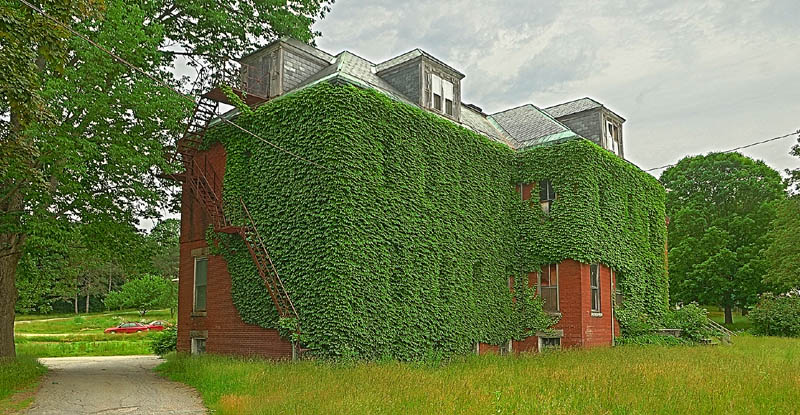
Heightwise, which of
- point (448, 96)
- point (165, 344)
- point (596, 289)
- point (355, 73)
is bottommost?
point (165, 344)

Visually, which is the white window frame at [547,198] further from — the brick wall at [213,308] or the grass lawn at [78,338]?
the grass lawn at [78,338]

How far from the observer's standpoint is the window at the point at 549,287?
23891 millimetres

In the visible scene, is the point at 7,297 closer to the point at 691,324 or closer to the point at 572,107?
the point at 572,107

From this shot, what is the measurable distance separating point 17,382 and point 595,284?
18903 millimetres

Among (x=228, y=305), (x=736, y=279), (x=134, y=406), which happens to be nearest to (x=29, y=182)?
(x=228, y=305)

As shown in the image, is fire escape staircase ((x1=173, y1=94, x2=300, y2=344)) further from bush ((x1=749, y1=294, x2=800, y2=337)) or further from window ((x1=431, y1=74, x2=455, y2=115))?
bush ((x1=749, y1=294, x2=800, y2=337))

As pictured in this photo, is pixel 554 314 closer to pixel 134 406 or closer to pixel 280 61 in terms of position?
pixel 280 61

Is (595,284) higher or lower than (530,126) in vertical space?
lower

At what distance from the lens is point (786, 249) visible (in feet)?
124

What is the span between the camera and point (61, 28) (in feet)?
40.0

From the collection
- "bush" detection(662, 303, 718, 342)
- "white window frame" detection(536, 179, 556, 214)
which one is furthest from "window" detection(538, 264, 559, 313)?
"bush" detection(662, 303, 718, 342)

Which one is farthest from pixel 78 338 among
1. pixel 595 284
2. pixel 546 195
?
pixel 595 284

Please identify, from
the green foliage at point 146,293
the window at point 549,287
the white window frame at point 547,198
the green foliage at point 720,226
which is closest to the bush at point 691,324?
the window at point 549,287

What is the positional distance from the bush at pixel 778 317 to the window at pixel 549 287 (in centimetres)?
1902
